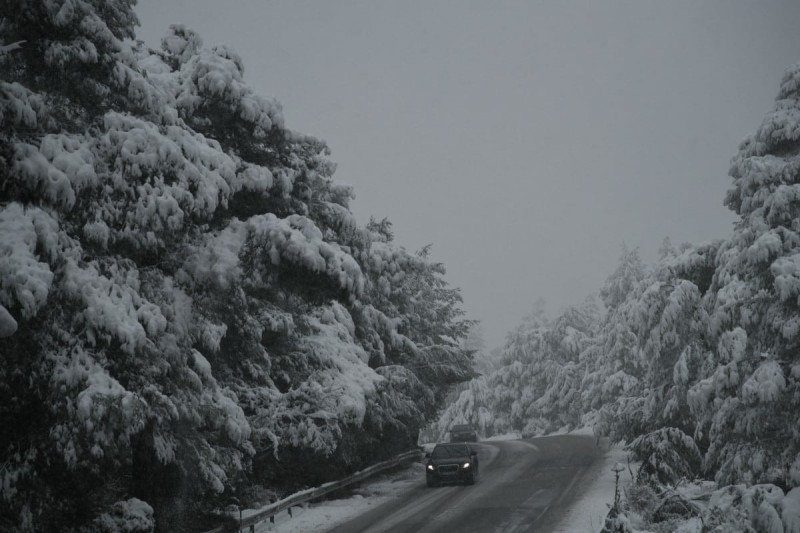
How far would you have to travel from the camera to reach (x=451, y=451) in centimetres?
2239

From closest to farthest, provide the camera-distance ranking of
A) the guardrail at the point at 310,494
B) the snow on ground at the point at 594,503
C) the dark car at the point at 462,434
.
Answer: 1. the snow on ground at the point at 594,503
2. the guardrail at the point at 310,494
3. the dark car at the point at 462,434

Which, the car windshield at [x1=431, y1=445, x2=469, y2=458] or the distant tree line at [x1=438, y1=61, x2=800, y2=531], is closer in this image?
the distant tree line at [x1=438, y1=61, x2=800, y2=531]

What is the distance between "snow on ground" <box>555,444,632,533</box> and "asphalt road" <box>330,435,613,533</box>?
0.87 feet

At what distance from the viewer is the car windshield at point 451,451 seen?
22.1m

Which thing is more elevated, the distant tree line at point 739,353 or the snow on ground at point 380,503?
the distant tree line at point 739,353

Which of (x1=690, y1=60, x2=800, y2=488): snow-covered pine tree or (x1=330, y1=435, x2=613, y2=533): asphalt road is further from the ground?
(x1=690, y1=60, x2=800, y2=488): snow-covered pine tree

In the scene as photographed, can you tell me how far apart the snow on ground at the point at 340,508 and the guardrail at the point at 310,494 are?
0.26 meters

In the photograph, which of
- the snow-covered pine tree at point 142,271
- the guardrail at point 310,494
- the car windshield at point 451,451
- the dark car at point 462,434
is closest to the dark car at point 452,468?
the car windshield at point 451,451

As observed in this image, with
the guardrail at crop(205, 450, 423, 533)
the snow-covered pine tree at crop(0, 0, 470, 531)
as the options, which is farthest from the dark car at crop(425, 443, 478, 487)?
the snow-covered pine tree at crop(0, 0, 470, 531)

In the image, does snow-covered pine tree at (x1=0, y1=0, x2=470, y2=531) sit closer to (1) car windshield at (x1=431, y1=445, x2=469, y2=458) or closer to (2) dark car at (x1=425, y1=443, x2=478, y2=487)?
(2) dark car at (x1=425, y1=443, x2=478, y2=487)

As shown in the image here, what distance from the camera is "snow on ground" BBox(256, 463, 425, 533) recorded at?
1536 cm

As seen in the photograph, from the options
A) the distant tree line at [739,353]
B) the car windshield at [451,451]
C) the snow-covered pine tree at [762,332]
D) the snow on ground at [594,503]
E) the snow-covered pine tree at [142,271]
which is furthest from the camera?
the car windshield at [451,451]

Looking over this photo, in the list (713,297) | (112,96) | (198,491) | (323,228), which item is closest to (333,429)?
(198,491)

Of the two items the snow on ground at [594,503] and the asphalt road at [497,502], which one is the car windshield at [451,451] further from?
the snow on ground at [594,503]
